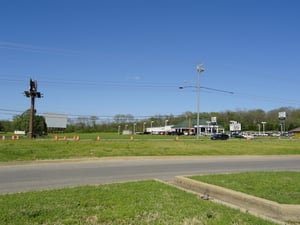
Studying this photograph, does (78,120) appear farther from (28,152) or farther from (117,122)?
(28,152)

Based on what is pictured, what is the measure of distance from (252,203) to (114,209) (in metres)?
3.06

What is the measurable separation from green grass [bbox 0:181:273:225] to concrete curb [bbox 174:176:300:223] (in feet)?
2.50

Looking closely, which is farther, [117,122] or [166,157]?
[117,122]

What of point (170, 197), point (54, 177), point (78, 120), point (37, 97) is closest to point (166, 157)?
point (54, 177)

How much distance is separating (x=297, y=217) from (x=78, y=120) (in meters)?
108

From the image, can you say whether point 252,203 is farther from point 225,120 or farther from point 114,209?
point 225,120

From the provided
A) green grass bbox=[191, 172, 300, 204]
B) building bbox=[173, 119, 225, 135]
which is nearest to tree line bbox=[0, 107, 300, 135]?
building bbox=[173, 119, 225, 135]

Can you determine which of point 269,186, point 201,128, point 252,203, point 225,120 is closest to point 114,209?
point 252,203

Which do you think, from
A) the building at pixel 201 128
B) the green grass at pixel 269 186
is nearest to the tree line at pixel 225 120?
the building at pixel 201 128

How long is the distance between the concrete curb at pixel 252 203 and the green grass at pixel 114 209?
2.50 feet

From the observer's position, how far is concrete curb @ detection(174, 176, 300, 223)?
6.27 m

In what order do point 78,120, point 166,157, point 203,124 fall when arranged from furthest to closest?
point 203,124 < point 78,120 < point 166,157

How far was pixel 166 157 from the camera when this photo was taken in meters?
22.5

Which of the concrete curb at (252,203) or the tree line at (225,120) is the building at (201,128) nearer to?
the tree line at (225,120)
